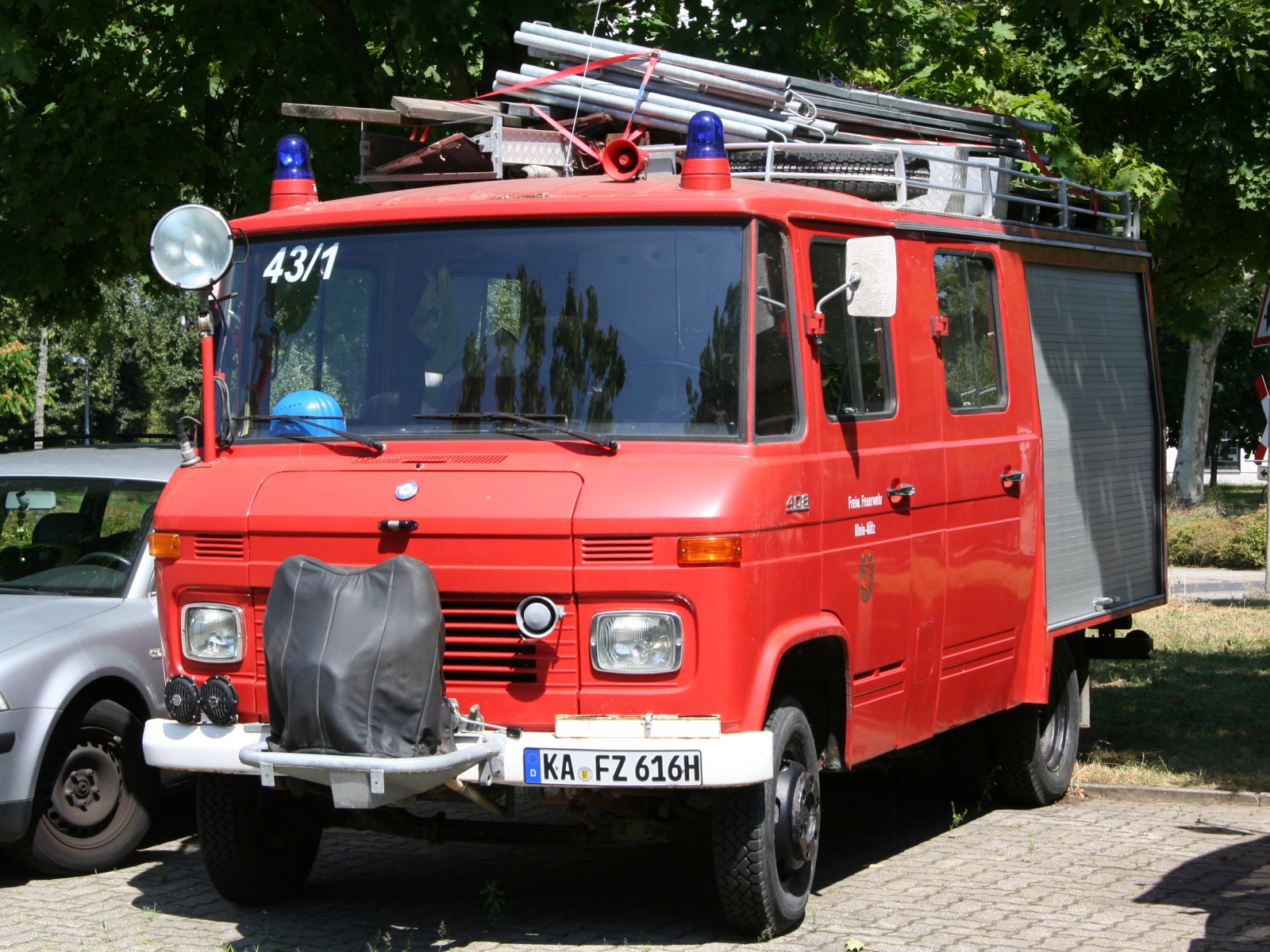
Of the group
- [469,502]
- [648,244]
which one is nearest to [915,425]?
[648,244]

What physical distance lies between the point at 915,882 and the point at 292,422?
3.22m

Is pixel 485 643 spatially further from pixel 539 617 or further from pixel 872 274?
pixel 872 274

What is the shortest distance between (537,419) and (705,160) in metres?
1.12

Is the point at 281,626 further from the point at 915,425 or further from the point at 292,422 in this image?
the point at 915,425

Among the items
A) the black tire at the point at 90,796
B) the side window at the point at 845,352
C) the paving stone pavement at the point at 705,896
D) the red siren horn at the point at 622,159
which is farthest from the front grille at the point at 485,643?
the black tire at the point at 90,796

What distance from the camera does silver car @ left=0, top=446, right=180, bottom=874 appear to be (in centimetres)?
702

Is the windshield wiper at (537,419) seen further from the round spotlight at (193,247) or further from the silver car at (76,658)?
the silver car at (76,658)

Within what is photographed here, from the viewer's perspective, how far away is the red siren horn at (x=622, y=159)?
6.64m

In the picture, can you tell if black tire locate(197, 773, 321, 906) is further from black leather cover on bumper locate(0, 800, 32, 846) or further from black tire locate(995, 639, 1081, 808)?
black tire locate(995, 639, 1081, 808)

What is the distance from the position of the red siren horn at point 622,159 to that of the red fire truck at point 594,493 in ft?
0.09

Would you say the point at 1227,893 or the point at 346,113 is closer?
the point at 1227,893

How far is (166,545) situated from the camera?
615 centimetres

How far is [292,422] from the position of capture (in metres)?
6.33

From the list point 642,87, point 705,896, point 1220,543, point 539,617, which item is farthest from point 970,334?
point 1220,543
